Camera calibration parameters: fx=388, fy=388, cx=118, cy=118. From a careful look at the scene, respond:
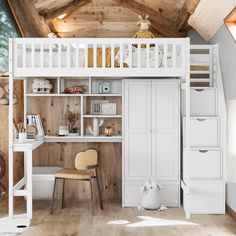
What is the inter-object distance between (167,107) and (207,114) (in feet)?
1.66

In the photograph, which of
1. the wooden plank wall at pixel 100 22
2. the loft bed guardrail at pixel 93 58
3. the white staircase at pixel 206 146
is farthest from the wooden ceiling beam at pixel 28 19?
the white staircase at pixel 206 146

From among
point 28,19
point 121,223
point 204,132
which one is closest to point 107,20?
point 28,19

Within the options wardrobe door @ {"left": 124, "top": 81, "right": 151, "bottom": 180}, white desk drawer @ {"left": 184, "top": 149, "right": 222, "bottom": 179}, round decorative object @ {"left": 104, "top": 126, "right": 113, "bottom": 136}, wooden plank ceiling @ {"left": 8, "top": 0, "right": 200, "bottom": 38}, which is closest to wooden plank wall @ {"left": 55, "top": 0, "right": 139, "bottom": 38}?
wooden plank ceiling @ {"left": 8, "top": 0, "right": 200, "bottom": 38}

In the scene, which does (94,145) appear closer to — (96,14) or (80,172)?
(80,172)

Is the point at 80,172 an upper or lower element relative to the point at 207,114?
lower

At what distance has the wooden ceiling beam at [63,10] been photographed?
5235mm

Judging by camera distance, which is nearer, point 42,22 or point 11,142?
point 11,142

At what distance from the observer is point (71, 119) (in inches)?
210

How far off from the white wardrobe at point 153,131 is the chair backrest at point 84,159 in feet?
1.62

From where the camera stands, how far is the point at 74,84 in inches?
213

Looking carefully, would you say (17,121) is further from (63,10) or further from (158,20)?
(158,20)

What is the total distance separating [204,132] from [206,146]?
0.17 m

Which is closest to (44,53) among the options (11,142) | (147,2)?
(11,142)

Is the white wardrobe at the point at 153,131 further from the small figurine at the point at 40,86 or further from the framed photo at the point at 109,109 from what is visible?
the small figurine at the point at 40,86
